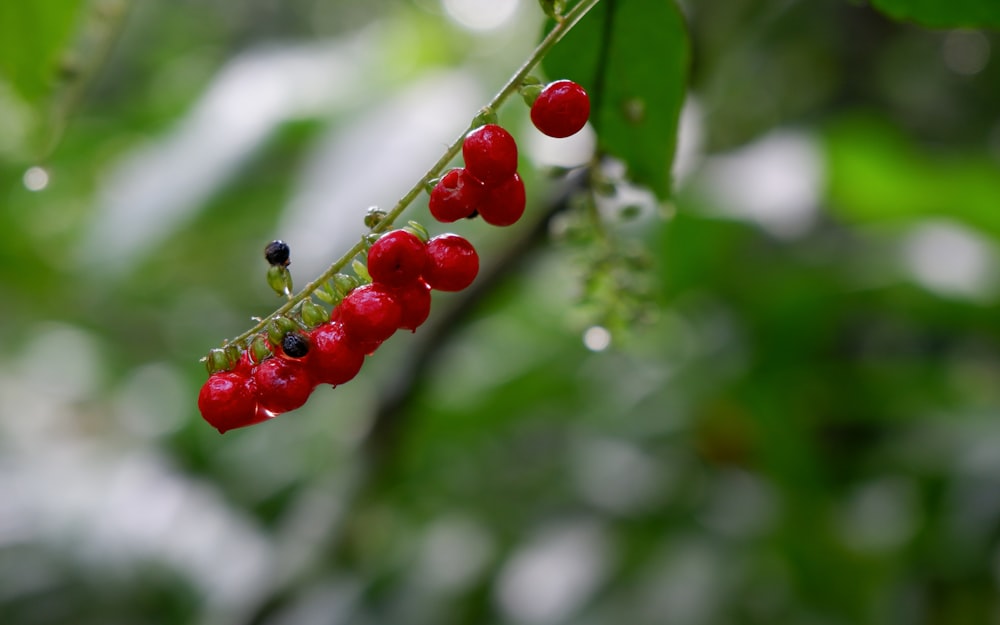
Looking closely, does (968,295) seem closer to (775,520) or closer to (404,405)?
(775,520)

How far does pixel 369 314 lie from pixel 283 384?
6cm

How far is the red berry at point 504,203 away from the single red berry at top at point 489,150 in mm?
20

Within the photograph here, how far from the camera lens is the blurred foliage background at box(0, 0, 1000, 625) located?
1199mm

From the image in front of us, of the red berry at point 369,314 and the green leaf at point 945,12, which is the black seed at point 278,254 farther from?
the green leaf at point 945,12

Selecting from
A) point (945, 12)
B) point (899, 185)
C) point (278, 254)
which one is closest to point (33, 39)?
point (278, 254)

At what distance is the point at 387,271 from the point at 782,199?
32.9 inches

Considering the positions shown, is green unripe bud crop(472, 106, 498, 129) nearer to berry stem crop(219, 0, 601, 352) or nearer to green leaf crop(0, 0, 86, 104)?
berry stem crop(219, 0, 601, 352)

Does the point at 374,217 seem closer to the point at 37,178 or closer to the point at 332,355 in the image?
the point at 332,355

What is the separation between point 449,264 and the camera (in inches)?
19.7

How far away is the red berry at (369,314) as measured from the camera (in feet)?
1.55

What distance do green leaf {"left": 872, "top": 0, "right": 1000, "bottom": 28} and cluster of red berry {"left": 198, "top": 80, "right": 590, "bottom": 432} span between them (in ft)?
0.63

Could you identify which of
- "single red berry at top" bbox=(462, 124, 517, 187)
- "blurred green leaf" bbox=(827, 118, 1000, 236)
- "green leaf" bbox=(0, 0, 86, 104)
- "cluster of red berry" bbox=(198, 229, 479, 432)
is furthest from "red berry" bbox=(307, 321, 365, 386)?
"blurred green leaf" bbox=(827, 118, 1000, 236)

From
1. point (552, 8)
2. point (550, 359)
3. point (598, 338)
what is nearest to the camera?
point (552, 8)

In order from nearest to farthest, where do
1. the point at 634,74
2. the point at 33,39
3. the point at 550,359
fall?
the point at 634,74 → the point at 33,39 → the point at 550,359
